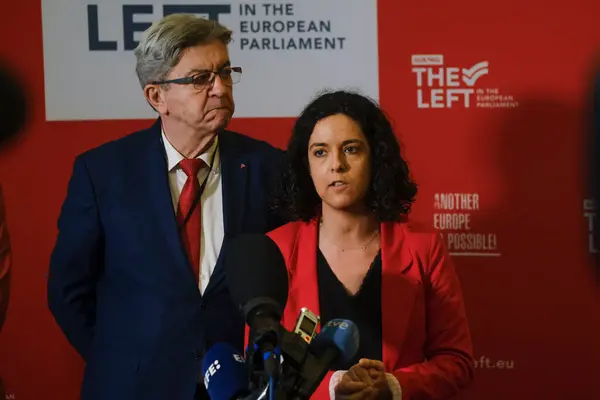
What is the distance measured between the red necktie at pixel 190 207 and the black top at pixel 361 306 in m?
0.37

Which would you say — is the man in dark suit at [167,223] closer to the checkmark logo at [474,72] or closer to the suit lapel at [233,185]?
the suit lapel at [233,185]

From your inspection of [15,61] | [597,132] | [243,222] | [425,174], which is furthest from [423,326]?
[15,61]

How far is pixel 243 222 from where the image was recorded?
90.4 inches

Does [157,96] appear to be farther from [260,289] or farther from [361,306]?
[260,289]

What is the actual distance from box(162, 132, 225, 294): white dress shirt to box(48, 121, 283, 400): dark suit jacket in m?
0.03

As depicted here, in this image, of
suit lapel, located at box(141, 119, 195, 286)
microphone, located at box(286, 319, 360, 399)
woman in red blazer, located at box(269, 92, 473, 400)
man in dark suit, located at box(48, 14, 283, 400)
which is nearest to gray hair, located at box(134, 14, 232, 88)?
man in dark suit, located at box(48, 14, 283, 400)

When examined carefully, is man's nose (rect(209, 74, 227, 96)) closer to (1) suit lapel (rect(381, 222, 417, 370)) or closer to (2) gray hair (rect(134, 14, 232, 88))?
(2) gray hair (rect(134, 14, 232, 88))

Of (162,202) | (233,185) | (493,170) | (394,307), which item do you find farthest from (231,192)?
(493,170)

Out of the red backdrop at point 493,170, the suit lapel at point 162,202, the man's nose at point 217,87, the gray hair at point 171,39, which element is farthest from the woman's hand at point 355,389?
the red backdrop at point 493,170

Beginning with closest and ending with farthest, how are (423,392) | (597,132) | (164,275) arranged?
1. (423,392)
2. (164,275)
3. (597,132)

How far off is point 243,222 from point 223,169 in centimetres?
15

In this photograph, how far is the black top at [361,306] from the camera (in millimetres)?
2057

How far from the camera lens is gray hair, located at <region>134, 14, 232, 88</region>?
7.25ft

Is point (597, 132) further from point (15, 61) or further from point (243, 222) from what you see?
point (15, 61)
